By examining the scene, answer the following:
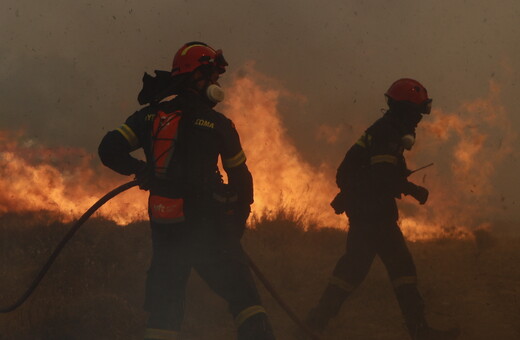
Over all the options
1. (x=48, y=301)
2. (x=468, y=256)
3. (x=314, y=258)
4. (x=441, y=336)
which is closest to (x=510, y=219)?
(x=468, y=256)

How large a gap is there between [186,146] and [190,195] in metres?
0.32

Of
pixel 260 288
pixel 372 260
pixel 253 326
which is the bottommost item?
pixel 253 326

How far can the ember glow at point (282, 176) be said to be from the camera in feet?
36.8

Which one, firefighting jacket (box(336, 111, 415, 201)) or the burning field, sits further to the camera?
the burning field

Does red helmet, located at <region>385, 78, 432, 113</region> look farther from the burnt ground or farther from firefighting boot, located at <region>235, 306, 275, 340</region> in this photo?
firefighting boot, located at <region>235, 306, 275, 340</region>

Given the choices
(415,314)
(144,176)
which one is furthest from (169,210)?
(415,314)

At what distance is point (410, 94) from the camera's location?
5.32 metres

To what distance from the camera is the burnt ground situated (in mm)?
6230

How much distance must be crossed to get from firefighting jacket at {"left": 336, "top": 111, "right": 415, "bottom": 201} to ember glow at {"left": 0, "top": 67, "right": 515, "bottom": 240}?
17.1 feet

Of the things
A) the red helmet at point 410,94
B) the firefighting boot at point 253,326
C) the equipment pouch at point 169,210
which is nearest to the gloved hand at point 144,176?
the equipment pouch at point 169,210

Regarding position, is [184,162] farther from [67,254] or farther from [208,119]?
[67,254]

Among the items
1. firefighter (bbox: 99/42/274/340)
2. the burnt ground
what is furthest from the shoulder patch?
the burnt ground

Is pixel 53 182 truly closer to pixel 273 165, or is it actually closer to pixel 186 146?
pixel 273 165

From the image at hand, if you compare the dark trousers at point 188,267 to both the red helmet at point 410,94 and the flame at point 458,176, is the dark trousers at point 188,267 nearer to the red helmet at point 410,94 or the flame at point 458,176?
the red helmet at point 410,94
